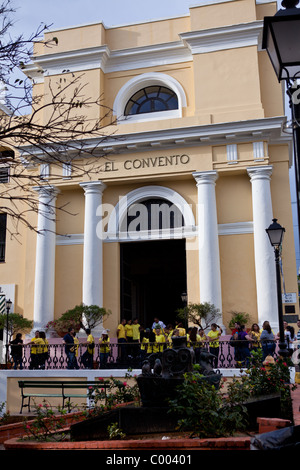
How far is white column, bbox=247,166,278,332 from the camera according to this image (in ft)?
56.8

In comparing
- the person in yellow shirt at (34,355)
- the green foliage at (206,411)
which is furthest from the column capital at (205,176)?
the green foliage at (206,411)

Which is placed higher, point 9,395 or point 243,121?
point 243,121

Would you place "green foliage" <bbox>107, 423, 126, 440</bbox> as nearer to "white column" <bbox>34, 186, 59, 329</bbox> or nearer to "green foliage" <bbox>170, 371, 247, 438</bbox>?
"green foliage" <bbox>170, 371, 247, 438</bbox>

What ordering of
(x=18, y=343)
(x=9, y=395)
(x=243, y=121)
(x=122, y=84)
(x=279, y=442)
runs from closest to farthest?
(x=279, y=442), (x=9, y=395), (x=18, y=343), (x=243, y=121), (x=122, y=84)

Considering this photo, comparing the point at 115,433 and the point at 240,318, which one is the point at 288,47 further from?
the point at 240,318

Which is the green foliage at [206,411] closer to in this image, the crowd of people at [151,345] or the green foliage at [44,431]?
the green foliage at [44,431]

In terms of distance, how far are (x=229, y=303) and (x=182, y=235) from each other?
10.3 feet

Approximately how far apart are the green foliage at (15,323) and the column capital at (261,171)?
10201 mm

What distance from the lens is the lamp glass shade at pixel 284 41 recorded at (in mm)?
4172

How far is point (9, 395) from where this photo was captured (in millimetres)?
15117

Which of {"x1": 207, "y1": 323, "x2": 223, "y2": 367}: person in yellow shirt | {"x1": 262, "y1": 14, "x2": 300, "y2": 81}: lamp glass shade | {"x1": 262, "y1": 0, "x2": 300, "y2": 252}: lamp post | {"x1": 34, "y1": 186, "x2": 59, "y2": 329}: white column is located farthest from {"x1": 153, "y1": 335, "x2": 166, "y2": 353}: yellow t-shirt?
{"x1": 262, "y1": 14, "x2": 300, "y2": 81}: lamp glass shade

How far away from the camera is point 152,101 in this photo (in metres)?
21.3
